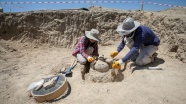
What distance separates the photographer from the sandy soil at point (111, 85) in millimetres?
3000

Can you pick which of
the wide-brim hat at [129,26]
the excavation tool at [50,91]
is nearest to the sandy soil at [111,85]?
the excavation tool at [50,91]

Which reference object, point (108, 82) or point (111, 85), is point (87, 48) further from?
point (111, 85)

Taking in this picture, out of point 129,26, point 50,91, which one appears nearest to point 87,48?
point 129,26

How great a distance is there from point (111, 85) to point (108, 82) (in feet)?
1.16

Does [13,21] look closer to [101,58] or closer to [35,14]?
[35,14]

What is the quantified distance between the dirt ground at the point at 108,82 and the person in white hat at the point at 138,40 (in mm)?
276

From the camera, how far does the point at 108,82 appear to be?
3.87 metres

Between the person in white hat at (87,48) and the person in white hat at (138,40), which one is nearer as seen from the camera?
the person in white hat at (138,40)

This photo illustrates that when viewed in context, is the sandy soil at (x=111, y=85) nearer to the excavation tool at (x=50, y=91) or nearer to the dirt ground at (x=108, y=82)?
the dirt ground at (x=108, y=82)

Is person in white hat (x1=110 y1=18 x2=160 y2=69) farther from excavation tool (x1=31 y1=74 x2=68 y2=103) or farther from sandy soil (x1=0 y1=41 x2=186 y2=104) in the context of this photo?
excavation tool (x1=31 y1=74 x2=68 y2=103)

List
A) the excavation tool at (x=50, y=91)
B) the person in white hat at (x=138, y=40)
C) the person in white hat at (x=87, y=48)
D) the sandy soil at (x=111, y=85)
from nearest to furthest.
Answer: the sandy soil at (x=111, y=85)
the excavation tool at (x=50, y=91)
the person in white hat at (x=138, y=40)
the person in white hat at (x=87, y=48)

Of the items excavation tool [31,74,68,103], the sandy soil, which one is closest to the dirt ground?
the sandy soil

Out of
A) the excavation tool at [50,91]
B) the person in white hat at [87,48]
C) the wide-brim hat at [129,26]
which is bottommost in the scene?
the excavation tool at [50,91]

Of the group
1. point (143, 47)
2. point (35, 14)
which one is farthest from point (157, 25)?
point (35, 14)
